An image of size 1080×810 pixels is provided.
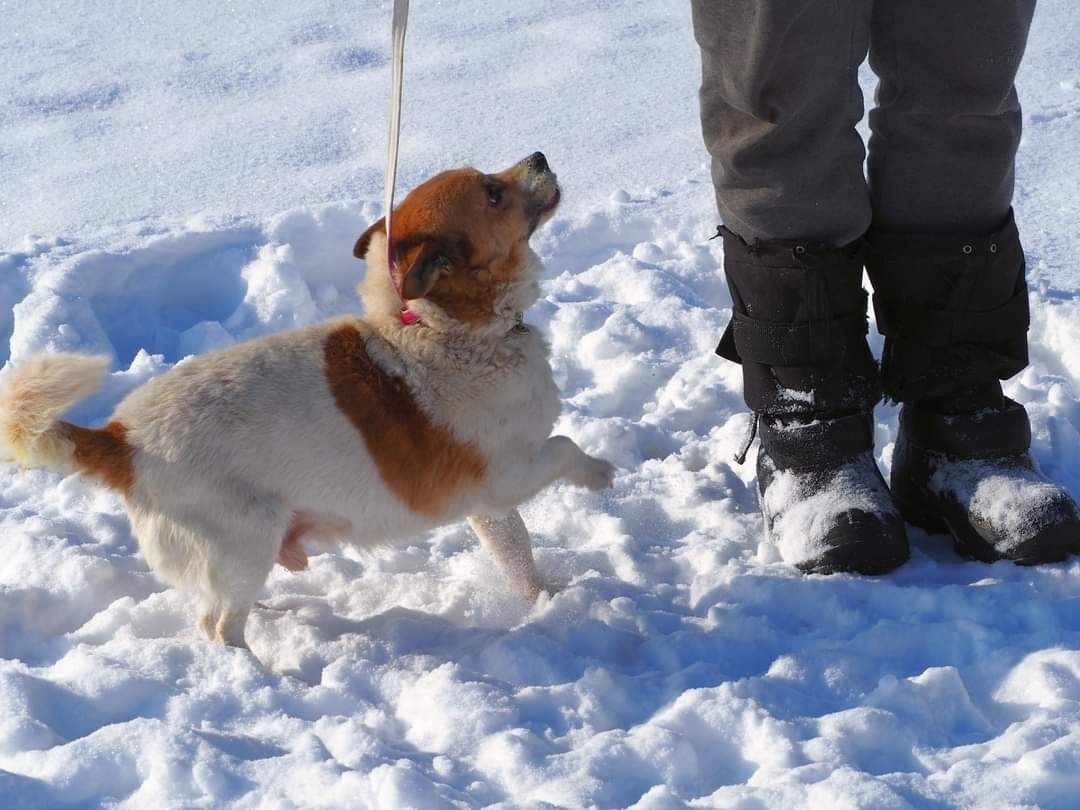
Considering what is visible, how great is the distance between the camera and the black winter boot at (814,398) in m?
2.57

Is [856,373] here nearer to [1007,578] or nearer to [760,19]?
[1007,578]

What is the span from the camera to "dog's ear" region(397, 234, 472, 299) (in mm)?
2494

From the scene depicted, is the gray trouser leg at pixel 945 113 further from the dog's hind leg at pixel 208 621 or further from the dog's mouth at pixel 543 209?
the dog's hind leg at pixel 208 621

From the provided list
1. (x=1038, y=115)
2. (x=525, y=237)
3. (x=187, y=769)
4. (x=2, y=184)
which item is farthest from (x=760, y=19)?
(x=2, y=184)

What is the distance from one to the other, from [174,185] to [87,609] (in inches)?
98.5

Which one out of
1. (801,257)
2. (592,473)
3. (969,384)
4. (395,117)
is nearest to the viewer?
(395,117)

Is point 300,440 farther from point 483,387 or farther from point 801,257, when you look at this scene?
point 801,257

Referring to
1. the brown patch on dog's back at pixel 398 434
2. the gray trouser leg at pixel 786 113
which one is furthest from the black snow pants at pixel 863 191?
the brown patch on dog's back at pixel 398 434

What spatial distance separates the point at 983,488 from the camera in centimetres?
261

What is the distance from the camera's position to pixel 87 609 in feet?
8.63

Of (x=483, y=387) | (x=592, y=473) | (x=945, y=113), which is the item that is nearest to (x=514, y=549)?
(x=592, y=473)

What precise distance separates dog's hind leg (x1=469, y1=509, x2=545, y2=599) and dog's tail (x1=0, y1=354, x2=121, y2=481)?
0.84 metres

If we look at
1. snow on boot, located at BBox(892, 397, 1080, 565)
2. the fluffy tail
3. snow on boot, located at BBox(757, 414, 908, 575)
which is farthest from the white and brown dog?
snow on boot, located at BBox(892, 397, 1080, 565)

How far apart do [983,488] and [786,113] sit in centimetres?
93
